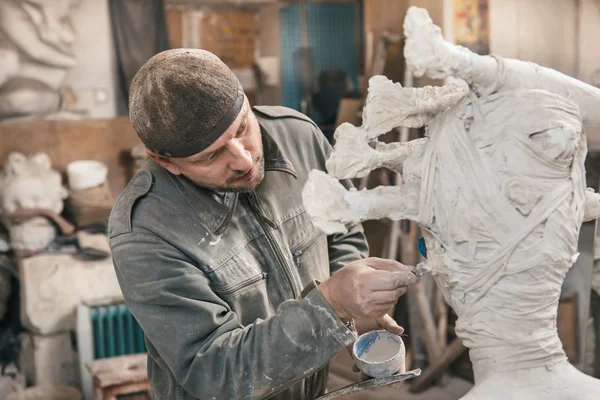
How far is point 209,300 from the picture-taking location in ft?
5.18

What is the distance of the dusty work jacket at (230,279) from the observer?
4.89 feet

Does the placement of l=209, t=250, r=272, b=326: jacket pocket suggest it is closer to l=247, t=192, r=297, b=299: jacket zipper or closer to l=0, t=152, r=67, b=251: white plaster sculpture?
l=247, t=192, r=297, b=299: jacket zipper

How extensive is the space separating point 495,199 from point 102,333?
3.06m

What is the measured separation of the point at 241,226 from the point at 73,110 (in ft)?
11.6

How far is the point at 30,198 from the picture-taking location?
420 centimetres

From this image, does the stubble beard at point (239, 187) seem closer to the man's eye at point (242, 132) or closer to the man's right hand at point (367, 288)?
the man's eye at point (242, 132)

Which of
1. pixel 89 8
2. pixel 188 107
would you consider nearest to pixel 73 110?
pixel 89 8

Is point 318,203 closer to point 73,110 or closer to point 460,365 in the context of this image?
point 460,365

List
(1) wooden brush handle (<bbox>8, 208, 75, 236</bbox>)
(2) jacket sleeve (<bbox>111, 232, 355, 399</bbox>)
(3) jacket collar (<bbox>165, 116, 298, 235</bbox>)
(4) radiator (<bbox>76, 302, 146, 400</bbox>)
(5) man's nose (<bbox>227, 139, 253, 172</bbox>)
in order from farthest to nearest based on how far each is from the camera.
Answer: (1) wooden brush handle (<bbox>8, 208, 75, 236</bbox>) < (4) radiator (<bbox>76, 302, 146, 400</bbox>) < (3) jacket collar (<bbox>165, 116, 298, 235</bbox>) < (5) man's nose (<bbox>227, 139, 253, 172</bbox>) < (2) jacket sleeve (<bbox>111, 232, 355, 399</bbox>)

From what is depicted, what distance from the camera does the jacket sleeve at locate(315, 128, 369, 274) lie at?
2.03 metres

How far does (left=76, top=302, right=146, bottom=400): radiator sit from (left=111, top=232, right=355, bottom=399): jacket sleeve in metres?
2.41

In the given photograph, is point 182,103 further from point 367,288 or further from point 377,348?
point 377,348

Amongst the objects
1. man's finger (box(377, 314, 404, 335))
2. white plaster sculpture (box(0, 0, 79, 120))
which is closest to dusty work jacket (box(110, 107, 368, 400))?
man's finger (box(377, 314, 404, 335))

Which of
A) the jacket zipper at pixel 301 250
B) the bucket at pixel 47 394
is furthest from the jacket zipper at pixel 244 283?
the bucket at pixel 47 394
